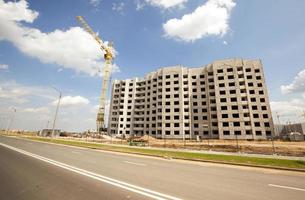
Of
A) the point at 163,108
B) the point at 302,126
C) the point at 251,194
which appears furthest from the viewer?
the point at 163,108

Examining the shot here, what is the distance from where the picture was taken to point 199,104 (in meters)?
72.1

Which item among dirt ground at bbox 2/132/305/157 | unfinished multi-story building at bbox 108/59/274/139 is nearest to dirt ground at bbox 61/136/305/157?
dirt ground at bbox 2/132/305/157

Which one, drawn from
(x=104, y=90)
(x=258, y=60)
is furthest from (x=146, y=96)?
(x=258, y=60)

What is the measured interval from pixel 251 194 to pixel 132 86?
89.5m

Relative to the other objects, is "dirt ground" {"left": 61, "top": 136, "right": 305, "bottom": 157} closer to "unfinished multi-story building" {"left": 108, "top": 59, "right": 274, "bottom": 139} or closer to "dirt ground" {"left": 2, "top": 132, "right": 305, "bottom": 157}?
"dirt ground" {"left": 2, "top": 132, "right": 305, "bottom": 157}

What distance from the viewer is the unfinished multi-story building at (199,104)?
6069cm

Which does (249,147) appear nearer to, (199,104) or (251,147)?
(251,147)

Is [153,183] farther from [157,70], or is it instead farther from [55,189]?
[157,70]

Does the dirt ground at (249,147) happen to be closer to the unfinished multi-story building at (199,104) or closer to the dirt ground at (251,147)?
the dirt ground at (251,147)

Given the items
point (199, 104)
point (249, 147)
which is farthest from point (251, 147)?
point (199, 104)

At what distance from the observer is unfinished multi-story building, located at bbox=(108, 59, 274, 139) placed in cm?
6069

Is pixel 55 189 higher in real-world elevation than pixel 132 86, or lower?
lower

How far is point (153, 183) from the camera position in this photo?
23.4 ft

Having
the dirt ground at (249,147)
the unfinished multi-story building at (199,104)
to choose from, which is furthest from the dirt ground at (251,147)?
the unfinished multi-story building at (199,104)
